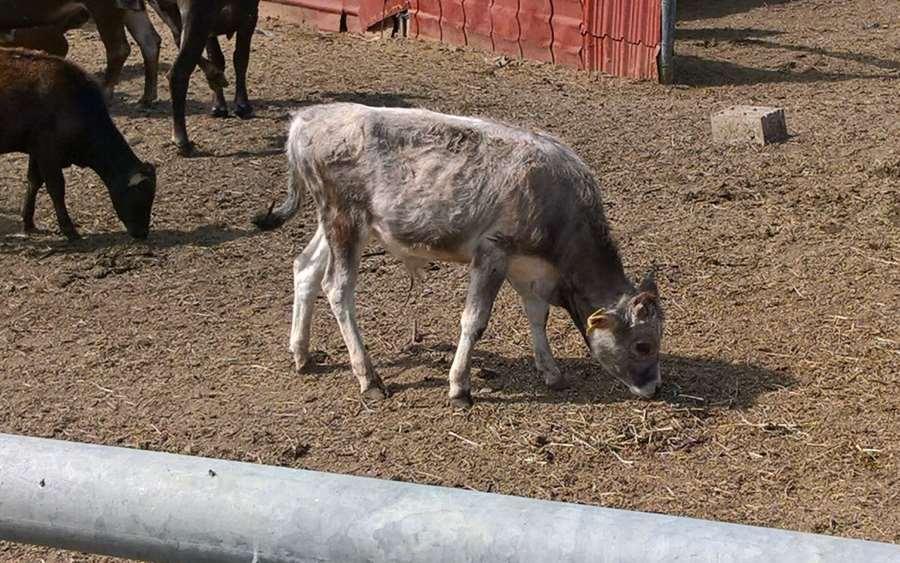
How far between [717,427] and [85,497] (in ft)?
15.9

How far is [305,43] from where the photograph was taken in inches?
631

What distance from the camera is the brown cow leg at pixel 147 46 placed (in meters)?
13.3

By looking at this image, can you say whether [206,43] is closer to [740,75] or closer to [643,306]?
[740,75]

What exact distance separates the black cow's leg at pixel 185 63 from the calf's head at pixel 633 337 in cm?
582

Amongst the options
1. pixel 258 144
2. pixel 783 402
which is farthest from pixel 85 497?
pixel 258 144

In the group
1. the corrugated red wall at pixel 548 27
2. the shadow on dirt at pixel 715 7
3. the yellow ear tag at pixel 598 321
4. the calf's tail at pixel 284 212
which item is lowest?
the shadow on dirt at pixel 715 7

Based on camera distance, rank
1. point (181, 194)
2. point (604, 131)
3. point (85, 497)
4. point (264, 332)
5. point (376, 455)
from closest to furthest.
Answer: point (85, 497), point (376, 455), point (264, 332), point (181, 194), point (604, 131)

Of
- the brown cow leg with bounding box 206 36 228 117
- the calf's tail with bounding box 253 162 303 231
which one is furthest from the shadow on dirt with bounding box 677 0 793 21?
the calf's tail with bounding box 253 162 303 231

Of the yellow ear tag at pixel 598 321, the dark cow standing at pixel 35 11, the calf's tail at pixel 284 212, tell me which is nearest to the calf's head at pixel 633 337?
the yellow ear tag at pixel 598 321

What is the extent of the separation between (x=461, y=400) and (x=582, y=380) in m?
0.74

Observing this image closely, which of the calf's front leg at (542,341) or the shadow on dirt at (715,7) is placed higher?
the calf's front leg at (542,341)

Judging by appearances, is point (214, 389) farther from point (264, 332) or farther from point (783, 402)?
point (783, 402)

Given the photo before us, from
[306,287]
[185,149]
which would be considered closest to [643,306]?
[306,287]

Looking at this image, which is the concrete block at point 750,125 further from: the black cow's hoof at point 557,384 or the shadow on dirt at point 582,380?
the black cow's hoof at point 557,384
